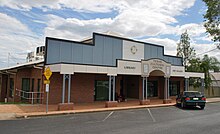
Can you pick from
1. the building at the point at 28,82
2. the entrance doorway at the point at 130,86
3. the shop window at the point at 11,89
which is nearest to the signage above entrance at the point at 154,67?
the entrance doorway at the point at 130,86

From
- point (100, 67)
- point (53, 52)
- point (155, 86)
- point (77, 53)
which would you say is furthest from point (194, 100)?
point (53, 52)

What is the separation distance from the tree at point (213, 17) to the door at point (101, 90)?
10.8 m

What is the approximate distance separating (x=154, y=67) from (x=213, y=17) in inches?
267

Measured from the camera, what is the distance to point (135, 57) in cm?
2412

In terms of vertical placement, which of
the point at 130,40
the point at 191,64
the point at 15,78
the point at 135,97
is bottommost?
the point at 135,97

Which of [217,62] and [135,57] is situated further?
[217,62]

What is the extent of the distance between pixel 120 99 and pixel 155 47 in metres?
8.27

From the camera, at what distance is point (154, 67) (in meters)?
21.3

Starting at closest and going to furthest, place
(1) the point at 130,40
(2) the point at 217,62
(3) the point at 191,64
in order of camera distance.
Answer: (1) the point at 130,40 < (3) the point at 191,64 < (2) the point at 217,62

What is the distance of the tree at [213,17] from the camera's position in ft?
55.8

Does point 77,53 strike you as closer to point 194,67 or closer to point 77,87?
point 77,87

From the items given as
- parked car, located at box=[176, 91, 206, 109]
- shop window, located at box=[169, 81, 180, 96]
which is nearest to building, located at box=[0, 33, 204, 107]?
parked car, located at box=[176, 91, 206, 109]

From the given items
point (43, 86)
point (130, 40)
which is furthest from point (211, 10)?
point (43, 86)

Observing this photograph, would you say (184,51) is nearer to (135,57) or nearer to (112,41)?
(135,57)
